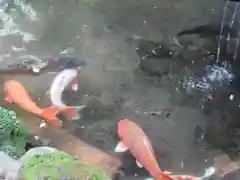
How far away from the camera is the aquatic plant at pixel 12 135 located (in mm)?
1486

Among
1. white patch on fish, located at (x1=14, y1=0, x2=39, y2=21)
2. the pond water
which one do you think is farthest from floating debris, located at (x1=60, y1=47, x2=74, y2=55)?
white patch on fish, located at (x1=14, y1=0, x2=39, y2=21)

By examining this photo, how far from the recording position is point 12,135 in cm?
156

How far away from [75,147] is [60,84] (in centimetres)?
39

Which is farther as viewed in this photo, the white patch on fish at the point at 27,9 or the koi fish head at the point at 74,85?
the white patch on fish at the point at 27,9

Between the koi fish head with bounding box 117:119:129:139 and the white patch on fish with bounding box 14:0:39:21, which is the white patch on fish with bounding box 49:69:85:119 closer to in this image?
the koi fish head with bounding box 117:119:129:139

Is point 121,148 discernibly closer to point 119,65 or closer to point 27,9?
point 119,65

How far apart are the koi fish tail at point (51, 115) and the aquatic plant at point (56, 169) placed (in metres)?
0.35

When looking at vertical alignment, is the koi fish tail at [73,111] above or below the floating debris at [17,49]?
below

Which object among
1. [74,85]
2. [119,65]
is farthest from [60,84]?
[119,65]

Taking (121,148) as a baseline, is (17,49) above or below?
above

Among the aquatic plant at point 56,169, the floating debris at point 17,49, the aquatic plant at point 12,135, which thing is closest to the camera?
the aquatic plant at point 56,169

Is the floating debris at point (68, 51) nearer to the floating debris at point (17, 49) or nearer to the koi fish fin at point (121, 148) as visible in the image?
the floating debris at point (17, 49)

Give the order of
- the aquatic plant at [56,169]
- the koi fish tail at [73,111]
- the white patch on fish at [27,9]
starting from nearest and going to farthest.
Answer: the aquatic plant at [56,169]
the koi fish tail at [73,111]
the white patch on fish at [27,9]

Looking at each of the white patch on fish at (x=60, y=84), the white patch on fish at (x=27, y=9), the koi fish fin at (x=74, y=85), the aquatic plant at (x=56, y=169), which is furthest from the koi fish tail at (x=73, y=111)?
the white patch on fish at (x=27, y=9)
